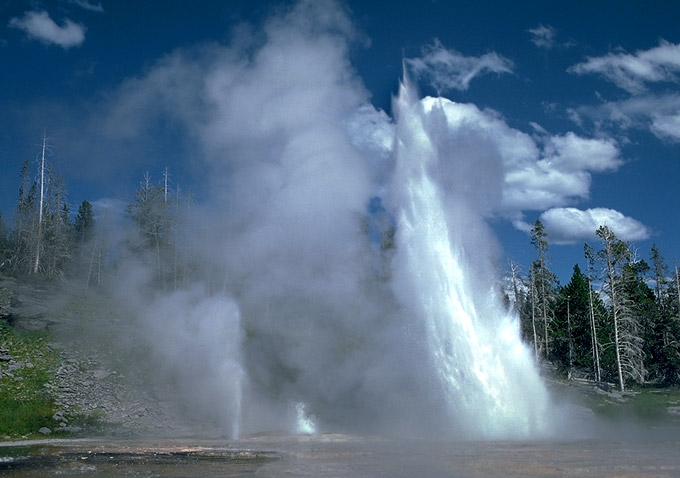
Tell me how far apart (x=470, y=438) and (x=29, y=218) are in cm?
5458

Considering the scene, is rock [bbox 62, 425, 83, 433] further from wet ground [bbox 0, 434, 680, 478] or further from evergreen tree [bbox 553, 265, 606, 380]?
evergreen tree [bbox 553, 265, 606, 380]

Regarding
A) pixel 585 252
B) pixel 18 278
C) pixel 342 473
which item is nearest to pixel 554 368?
pixel 585 252

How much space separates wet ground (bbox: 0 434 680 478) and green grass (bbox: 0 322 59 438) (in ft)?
8.97

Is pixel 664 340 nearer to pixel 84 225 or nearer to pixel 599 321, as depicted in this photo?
pixel 599 321

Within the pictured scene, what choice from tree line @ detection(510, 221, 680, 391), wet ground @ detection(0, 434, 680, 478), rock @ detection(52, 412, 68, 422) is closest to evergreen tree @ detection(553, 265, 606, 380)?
tree line @ detection(510, 221, 680, 391)

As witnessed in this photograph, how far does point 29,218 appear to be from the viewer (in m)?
61.0

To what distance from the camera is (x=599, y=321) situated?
173ft

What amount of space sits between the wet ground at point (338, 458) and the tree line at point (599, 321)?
81.0 ft

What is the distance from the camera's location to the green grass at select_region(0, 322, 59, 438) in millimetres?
25125

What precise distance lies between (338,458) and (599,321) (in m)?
41.8

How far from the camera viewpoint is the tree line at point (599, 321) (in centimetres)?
4586

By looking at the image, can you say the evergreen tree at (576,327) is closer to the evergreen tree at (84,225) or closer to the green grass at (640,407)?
the green grass at (640,407)

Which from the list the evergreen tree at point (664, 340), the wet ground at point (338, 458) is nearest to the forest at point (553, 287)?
the evergreen tree at point (664, 340)

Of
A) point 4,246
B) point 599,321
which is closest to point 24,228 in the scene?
point 4,246
